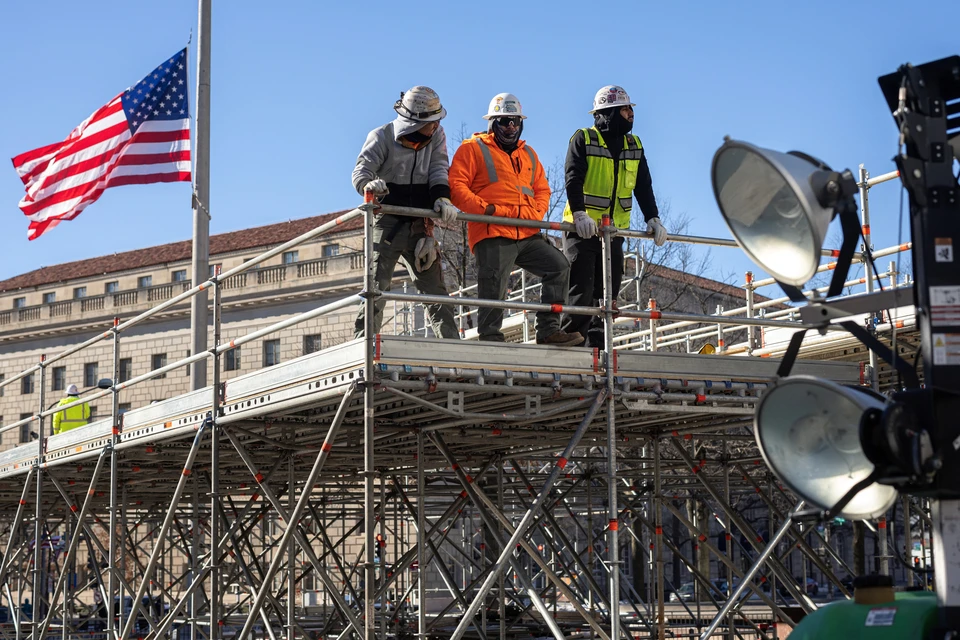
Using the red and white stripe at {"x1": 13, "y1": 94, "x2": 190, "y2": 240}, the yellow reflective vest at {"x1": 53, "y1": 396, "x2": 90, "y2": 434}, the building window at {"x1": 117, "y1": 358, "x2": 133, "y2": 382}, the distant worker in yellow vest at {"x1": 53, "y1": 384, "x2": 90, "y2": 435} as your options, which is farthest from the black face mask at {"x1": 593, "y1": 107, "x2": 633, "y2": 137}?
the building window at {"x1": 117, "y1": 358, "x2": 133, "y2": 382}

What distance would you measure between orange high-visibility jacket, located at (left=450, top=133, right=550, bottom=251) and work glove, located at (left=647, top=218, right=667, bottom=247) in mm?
843

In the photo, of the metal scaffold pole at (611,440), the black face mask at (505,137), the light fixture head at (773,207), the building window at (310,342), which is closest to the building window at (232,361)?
the building window at (310,342)

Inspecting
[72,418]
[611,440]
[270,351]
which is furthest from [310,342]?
[611,440]

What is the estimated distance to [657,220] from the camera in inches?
398

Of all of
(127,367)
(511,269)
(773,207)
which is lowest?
(773,207)

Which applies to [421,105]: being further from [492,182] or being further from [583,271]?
[583,271]

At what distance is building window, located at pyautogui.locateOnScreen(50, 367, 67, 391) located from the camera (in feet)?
221

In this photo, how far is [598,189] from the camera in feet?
33.7

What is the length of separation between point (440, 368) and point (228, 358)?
176ft

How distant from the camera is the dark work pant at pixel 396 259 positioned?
9.57m

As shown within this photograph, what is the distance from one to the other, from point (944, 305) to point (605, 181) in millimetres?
5166

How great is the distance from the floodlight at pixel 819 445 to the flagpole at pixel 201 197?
9016 mm

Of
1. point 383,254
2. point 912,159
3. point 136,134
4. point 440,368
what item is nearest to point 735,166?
point 912,159

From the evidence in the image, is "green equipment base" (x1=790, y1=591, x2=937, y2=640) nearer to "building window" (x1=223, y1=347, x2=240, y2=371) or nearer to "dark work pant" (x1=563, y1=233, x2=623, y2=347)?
"dark work pant" (x1=563, y1=233, x2=623, y2=347)
